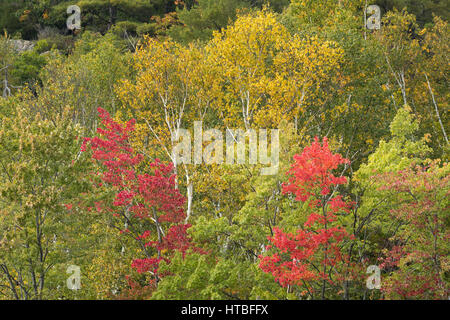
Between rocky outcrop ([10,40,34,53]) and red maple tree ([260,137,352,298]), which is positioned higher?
rocky outcrop ([10,40,34,53])

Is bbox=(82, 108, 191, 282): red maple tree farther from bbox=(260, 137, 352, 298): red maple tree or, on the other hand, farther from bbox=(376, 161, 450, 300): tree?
bbox=(376, 161, 450, 300): tree

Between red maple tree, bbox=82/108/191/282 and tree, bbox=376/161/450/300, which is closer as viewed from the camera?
tree, bbox=376/161/450/300

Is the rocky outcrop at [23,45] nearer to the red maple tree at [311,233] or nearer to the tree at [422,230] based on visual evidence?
the red maple tree at [311,233]

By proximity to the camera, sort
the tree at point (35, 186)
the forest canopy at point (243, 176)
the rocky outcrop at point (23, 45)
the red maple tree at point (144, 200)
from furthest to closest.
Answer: the rocky outcrop at point (23, 45) → the red maple tree at point (144, 200) → the forest canopy at point (243, 176) → the tree at point (35, 186)

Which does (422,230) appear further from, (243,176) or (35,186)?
(35,186)

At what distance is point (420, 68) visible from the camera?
110 feet

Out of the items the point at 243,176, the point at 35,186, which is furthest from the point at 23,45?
the point at 243,176

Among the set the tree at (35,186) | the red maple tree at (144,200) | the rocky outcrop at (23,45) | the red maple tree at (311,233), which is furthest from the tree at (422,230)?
the rocky outcrop at (23,45)

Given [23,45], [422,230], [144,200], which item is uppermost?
[23,45]

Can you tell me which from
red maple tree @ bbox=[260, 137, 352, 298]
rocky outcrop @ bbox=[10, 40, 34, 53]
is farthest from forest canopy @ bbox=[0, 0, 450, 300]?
rocky outcrop @ bbox=[10, 40, 34, 53]

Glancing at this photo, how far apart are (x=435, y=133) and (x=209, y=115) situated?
46.8ft

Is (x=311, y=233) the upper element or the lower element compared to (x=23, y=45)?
lower

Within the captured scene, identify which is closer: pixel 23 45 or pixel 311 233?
pixel 311 233

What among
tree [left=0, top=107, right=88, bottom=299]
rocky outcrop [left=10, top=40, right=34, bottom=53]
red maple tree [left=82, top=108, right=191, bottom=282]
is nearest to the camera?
tree [left=0, top=107, right=88, bottom=299]
